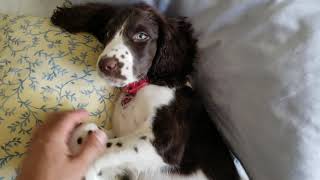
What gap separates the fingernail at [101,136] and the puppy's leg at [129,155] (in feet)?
0.09

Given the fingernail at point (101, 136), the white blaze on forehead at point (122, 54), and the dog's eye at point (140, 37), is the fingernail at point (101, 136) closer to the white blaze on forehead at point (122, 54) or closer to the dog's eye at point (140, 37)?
the white blaze on forehead at point (122, 54)

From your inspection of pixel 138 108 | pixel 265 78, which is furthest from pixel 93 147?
pixel 265 78

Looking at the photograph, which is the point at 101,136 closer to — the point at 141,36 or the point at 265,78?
the point at 141,36

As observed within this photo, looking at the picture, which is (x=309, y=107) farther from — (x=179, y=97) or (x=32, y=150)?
(x=32, y=150)

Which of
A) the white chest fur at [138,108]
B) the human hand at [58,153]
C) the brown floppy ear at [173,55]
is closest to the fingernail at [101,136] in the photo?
the human hand at [58,153]

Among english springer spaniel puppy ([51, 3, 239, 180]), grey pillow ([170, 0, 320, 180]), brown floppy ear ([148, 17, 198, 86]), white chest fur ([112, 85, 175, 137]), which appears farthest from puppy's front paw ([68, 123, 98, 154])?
grey pillow ([170, 0, 320, 180])

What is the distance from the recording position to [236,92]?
1381mm

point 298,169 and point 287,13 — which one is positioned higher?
point 287,13

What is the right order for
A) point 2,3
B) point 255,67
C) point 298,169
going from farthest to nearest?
point 2,3 < point 255,67 < point 298,169

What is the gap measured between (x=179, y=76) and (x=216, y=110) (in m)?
0.18

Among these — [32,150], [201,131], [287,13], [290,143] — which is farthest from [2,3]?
[290,143]

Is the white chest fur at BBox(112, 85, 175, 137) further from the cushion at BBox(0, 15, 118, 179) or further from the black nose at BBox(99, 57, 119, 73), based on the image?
the black nose at BBox(99, 57, 119, 73)

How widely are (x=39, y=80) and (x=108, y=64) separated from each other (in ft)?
0.76

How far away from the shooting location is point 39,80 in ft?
4.56
